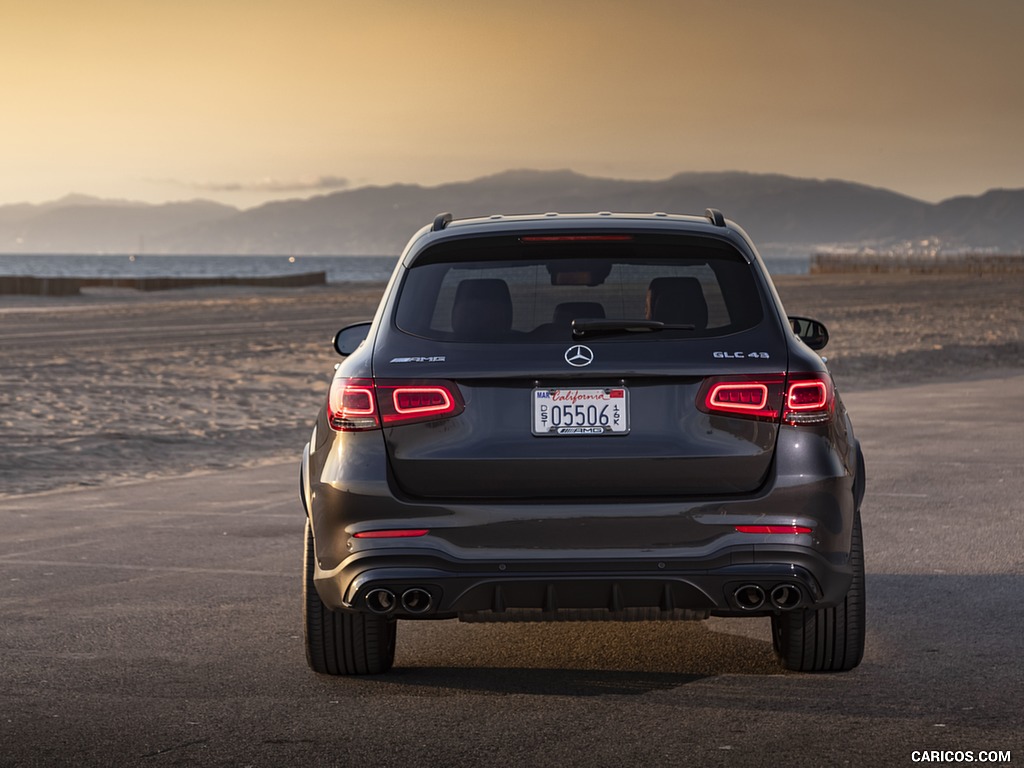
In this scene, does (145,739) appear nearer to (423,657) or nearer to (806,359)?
(423,657)

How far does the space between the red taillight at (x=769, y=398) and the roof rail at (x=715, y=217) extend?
841mm

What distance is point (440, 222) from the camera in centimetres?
625

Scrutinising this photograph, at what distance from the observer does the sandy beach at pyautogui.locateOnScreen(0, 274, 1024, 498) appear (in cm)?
1478

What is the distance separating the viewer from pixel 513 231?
19.2 feet

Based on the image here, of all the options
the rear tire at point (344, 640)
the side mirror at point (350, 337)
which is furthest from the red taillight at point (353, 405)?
the side mirror at point (350, 337)

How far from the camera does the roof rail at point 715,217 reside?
6130 mm

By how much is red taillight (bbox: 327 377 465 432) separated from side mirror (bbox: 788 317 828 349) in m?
2.11

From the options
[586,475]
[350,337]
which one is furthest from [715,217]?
[350,337]

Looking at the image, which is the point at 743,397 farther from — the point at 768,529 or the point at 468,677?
the point at 468,677

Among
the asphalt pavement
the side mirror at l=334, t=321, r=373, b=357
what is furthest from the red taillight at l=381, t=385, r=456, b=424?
the side mirror at l=334, t=321, r=373, b=357

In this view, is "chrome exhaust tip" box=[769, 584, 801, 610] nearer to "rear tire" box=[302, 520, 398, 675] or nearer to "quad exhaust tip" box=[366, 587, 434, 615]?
"quad exhaust tip" box=[366, 587, 434, 615]

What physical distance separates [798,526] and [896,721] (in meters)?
0.76

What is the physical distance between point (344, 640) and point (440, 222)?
1704mm

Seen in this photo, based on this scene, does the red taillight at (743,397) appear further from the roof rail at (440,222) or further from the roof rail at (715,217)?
the roof rail at (440,222)
